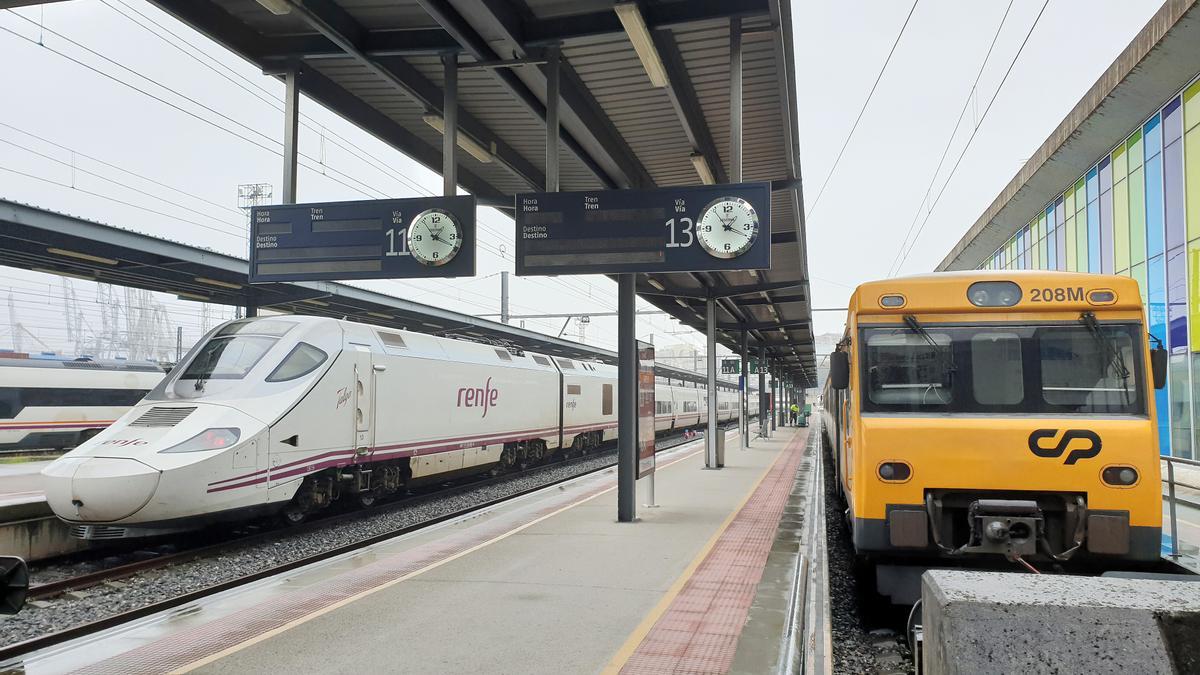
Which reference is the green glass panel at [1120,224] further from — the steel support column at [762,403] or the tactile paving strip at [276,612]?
the tactile paving strip at [276,612]

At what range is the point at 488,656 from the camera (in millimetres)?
4922

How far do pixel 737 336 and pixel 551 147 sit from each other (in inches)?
1029

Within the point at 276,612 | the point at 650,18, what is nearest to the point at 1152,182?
the point at 650,18

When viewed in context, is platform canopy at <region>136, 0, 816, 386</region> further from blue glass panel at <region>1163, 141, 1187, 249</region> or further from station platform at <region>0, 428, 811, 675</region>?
blue glass panel at <region>1163, 141, 1187, 249</region>

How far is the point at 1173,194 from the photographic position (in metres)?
17.0

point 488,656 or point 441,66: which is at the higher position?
point 441,66

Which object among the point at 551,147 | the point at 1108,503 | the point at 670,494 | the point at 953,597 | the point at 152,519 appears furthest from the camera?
the point at 670,494

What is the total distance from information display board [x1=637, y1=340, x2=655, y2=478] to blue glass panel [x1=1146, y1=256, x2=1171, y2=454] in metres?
13.0

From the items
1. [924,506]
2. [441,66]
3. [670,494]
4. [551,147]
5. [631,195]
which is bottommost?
[670,494]

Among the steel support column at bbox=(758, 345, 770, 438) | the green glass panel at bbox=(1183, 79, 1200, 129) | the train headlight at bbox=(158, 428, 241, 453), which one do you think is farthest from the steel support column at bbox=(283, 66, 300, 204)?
the steel support column at bbox=(758, 345, 770, 438)

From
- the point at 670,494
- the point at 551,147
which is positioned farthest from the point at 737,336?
the point at 551,147

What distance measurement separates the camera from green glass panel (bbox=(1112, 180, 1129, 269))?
19.5 metres

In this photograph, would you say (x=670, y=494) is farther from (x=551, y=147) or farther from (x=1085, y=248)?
(x=1085, y=248)

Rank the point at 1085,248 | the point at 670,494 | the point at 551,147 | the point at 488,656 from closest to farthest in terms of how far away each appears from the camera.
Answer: the point at 488,656 < the point at 551,147 < the point at 670,494 < the point at 1085,248
